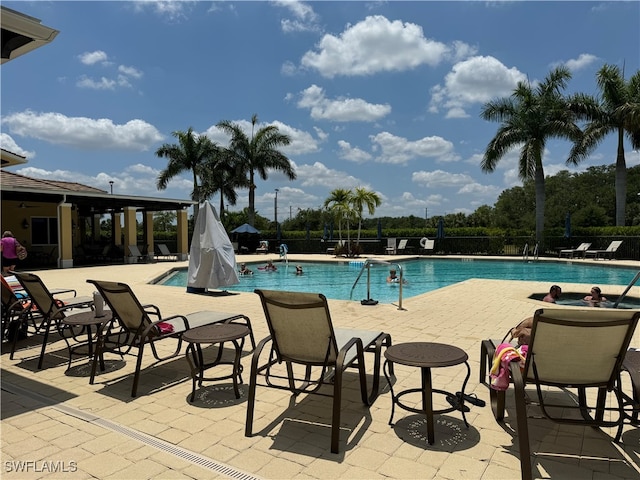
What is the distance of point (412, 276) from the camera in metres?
16.2

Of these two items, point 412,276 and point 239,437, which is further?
point 412,276

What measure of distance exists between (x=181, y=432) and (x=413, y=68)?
19587 millimetres

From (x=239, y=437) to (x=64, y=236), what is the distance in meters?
18.2

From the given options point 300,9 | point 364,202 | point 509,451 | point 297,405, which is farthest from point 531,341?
point 364,202

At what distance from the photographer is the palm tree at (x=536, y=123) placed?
71.3 feet

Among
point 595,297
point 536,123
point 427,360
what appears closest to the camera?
point 427,360

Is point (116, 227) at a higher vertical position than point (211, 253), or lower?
higher

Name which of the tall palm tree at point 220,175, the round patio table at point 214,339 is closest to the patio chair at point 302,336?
the round patio table at point 214,339

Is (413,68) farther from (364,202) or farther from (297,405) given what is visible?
(297,405)

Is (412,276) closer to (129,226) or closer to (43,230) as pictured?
(129,226)

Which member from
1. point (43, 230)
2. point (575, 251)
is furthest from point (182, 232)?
point (575, 251)

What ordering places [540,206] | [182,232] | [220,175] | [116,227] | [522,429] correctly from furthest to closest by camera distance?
[220,175] → [182,232] → [116,227] → [540,206] → [522,429]

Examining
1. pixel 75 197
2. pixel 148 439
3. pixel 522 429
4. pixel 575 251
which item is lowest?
pixel 148 439

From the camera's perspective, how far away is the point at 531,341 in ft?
7.67
